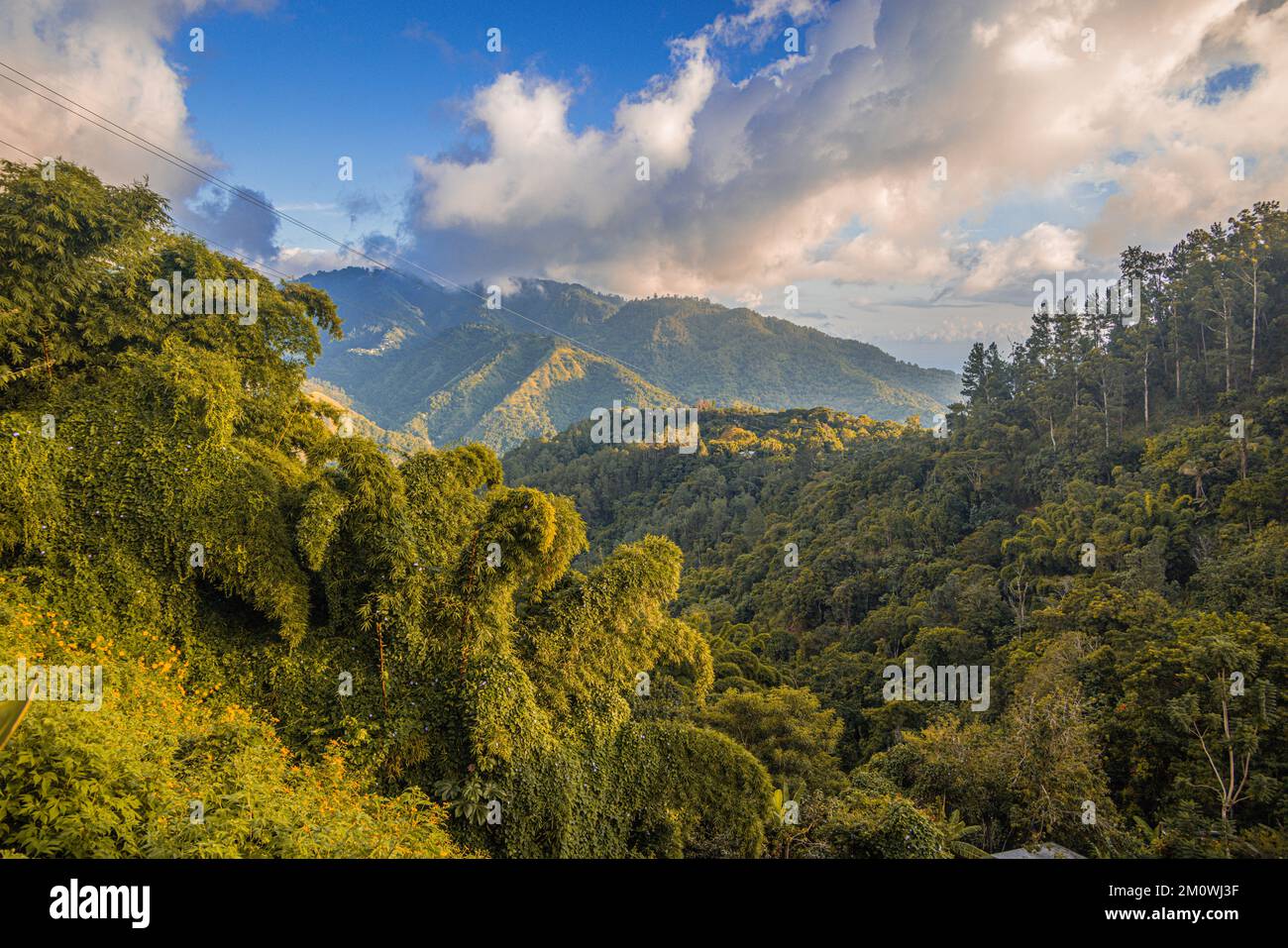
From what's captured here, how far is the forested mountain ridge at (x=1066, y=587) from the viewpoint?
44.5ft

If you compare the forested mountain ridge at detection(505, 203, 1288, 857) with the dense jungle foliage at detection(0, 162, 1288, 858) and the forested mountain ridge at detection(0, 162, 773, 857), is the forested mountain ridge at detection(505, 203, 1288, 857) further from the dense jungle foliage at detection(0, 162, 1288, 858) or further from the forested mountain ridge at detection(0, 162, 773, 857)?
the forested mountain ridge at detection(0, 162, 773, 857)

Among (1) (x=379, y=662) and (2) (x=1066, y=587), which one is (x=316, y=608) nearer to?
(1) (x=379, y=662)

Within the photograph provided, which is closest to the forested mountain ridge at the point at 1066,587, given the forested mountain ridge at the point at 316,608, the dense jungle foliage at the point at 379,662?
the dense jungle foliage at the point at 379,662

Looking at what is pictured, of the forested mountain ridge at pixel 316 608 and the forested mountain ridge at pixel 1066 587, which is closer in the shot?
the forested mountain ridge at pixel 316 608

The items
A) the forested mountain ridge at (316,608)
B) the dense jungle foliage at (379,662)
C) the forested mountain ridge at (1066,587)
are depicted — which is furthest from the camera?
the forested mountain ridge at (1066,587)

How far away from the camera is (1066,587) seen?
87.3 feet

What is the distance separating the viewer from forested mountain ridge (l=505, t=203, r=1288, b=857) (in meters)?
13.6

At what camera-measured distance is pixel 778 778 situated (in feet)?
56.6

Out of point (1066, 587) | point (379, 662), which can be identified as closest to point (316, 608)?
point (379, 662)

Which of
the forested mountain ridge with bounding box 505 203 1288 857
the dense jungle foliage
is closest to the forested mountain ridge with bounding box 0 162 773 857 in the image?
the dense jungle foliage

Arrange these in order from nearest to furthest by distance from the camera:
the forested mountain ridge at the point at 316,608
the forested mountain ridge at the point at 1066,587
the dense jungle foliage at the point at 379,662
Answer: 1. the dense jungle foliage at the point at 379,662
2. the forested mountain ridge at the point at 316,608
3. the forested mountain ridge at the point at 1066,587

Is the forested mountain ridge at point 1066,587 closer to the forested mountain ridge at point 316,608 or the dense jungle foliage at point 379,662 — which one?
the dense jungle foliage at point 379,662
